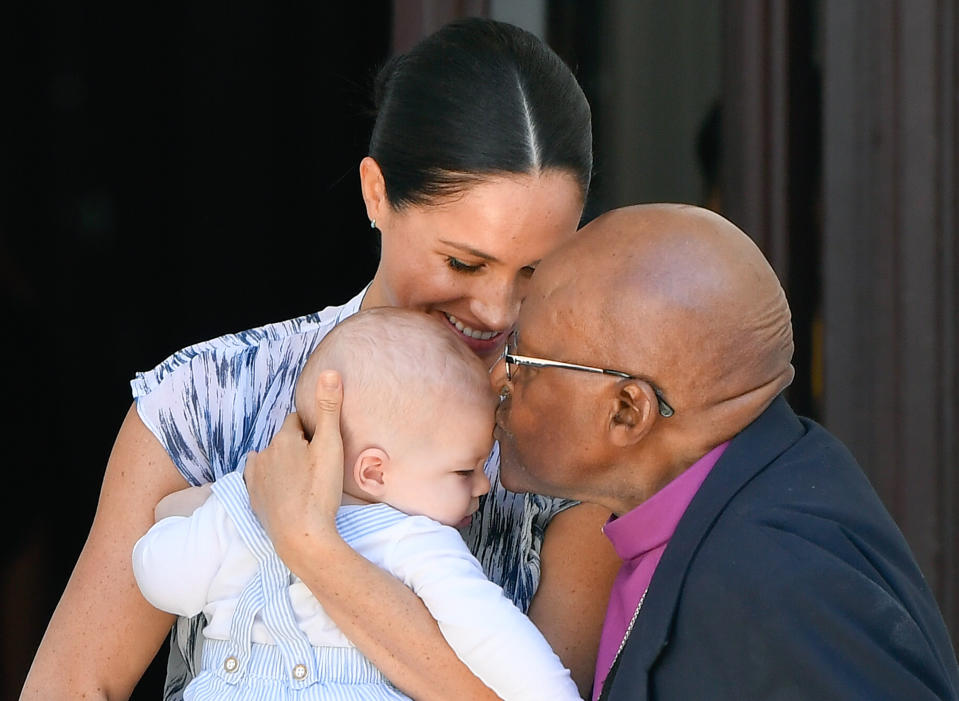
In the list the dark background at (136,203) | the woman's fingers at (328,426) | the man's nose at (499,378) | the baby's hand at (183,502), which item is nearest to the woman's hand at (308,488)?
the woman's fingers at (328,426)

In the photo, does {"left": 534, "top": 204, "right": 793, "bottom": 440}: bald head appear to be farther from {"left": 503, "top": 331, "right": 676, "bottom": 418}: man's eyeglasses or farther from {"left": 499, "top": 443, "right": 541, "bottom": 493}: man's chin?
{"left": 499, "top": 443, "right": 541, "bottom": 493}: man's chin

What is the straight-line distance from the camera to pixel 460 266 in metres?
2.25

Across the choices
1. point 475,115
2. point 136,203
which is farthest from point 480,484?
point 136,203

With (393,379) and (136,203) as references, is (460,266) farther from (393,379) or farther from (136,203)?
(136,203)

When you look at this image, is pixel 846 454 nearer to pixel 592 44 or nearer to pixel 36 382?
pixel 592 44

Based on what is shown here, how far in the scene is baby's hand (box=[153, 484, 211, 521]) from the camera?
205 centimetres

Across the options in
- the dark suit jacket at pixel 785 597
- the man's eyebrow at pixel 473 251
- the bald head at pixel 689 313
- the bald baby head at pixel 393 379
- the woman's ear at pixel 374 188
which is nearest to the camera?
the dark suit jacket at pixel 785 597

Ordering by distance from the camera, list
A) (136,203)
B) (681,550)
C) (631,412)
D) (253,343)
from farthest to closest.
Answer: (136,203)
(253,343)
(631,412)
(681,550)

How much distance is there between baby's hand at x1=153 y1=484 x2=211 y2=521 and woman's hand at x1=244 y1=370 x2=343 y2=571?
0.47 feet

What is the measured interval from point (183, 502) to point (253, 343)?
373 mm

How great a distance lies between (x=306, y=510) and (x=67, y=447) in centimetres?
199

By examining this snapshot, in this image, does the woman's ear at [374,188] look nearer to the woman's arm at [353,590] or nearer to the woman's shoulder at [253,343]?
the woman's shoulder at [253,343]

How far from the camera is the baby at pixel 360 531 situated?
1.88m

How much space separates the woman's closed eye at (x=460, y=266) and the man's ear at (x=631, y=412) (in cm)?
47
